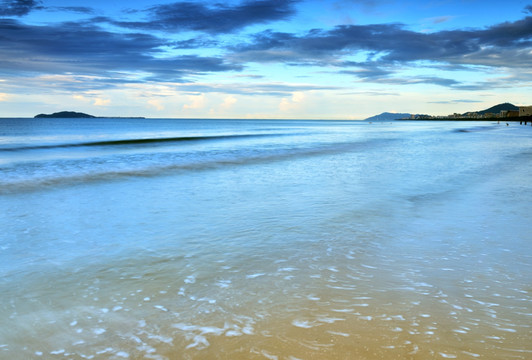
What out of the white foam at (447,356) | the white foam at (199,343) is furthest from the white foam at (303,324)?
the white foam at (447,356)

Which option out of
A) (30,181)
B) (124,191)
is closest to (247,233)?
(124,191)

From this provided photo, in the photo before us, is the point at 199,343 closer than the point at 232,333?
Yes

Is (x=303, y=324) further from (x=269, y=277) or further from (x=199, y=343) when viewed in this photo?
(x=269, y=277)

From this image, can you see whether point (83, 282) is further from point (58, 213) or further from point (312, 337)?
point (58, 213)

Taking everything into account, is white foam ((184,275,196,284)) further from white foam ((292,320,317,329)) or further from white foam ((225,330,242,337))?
white foam ((292,320,317,329))

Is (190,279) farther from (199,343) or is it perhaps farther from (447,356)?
(447,356)

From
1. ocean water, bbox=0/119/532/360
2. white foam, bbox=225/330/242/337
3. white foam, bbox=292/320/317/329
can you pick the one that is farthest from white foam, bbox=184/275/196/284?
white foam, bbox=292/320/317/329

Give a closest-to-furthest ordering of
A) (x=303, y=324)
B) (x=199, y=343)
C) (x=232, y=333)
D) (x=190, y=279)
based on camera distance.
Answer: (x=199, y=343) → (x=232, y=333) → (x=303, y=324) → (x=190, y=279)

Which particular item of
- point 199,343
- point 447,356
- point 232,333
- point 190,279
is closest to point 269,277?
point 190,279

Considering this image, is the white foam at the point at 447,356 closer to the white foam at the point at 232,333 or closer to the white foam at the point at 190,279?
the white foam at the point at 232,333

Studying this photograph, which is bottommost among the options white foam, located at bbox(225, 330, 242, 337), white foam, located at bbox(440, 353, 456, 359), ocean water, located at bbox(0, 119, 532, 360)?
white foam, located at bbox(440, 353, 456, 359)

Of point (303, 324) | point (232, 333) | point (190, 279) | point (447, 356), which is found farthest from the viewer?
point (190, 279)

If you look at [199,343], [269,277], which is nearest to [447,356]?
[199,343]

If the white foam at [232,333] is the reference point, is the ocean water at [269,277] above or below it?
above
